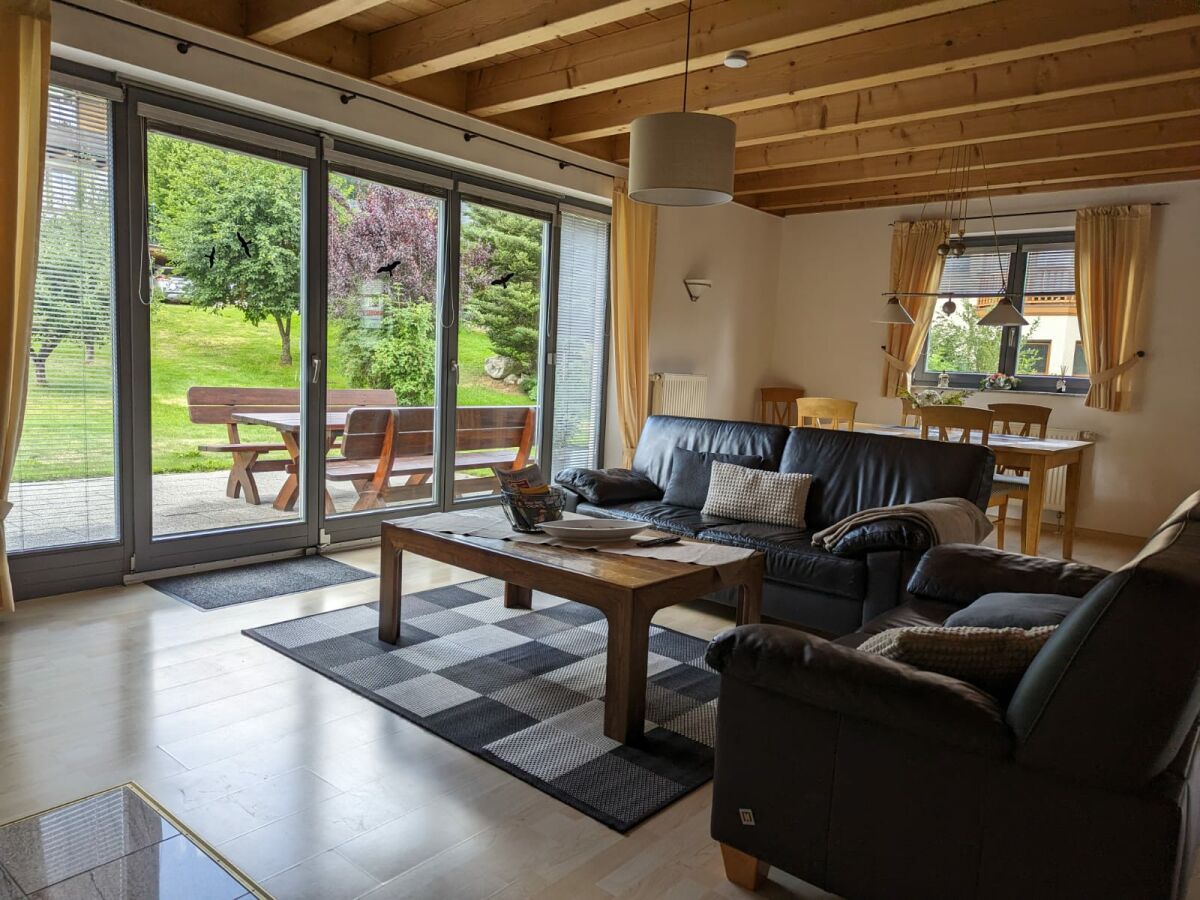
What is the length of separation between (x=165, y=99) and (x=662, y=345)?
3.68m

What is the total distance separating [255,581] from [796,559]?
2.49 metres

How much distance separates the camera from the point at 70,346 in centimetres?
353

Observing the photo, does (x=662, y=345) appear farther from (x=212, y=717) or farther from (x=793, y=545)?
(x=212, y=717)

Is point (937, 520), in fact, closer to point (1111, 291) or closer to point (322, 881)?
point (322, 881)

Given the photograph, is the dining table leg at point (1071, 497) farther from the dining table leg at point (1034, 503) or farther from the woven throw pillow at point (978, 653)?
the woven throw pillow at point (978, 653)

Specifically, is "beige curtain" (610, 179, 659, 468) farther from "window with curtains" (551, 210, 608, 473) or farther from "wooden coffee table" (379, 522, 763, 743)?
"wooden coffee table" (379, 522, 763, 743)

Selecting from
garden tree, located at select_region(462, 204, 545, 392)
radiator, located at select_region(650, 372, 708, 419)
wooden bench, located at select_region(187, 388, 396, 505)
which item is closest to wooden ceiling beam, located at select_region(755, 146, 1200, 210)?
radiator, located at select_region(650, 372, 708, 419)

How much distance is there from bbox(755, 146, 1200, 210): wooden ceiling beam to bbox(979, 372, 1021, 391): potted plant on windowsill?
1410 mm

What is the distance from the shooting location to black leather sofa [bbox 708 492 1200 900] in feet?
4.44

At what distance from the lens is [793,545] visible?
11.4 ft

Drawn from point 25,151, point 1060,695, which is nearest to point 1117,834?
point 1060,695

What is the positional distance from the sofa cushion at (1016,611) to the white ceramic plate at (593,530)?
3.90ft

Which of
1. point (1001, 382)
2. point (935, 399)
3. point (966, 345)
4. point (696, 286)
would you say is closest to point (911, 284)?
point (966, 345)

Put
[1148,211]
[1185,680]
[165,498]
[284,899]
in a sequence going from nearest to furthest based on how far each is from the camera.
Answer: [1185,680] < [284,899] < [165,498] < [1148,211]
